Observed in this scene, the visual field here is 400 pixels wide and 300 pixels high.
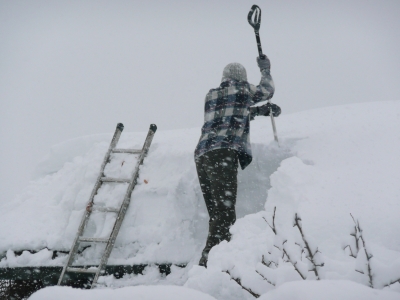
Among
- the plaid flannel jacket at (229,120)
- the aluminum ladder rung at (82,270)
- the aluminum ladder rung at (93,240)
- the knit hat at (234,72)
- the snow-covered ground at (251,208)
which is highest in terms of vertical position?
the knit hat at (234,72)

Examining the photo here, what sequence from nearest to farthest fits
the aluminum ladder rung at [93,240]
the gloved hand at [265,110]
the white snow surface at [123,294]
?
the white snow surface at [123,294] < the aluminum ladder rung at [93,240] < the gloved hand at [265,110]

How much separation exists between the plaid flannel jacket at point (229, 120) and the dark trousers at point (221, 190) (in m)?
0.10

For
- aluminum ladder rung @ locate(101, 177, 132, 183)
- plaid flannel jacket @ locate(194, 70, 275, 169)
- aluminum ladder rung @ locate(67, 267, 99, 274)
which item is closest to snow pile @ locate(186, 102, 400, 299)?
plaid flannel jacket @ locate(194, 70, 275, 169)

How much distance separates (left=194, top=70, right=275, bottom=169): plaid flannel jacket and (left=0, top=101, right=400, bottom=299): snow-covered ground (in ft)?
1.84

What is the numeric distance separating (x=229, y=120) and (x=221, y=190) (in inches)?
32.9

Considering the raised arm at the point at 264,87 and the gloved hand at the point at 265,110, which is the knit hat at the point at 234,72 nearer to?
the raised arm at the point at 264,87

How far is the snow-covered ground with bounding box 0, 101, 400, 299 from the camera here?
1.85 metres

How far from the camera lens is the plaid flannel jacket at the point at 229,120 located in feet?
10.3

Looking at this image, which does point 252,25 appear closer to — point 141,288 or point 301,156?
point 301,156

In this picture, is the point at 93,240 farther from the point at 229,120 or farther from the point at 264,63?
the point at 264,63

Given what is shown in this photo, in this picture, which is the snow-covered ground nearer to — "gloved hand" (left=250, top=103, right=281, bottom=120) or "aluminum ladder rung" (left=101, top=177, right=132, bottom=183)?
"aluminum ladder rung" (left=101, top=177, right=132, bottom=183)

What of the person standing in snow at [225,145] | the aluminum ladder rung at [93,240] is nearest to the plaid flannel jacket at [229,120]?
the person standing in snow at [225,145]

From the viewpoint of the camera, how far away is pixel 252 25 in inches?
171

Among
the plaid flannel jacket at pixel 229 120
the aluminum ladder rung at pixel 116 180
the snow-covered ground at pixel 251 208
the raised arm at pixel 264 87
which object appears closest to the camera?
→ the snow-covered ground at pixel 251 208
